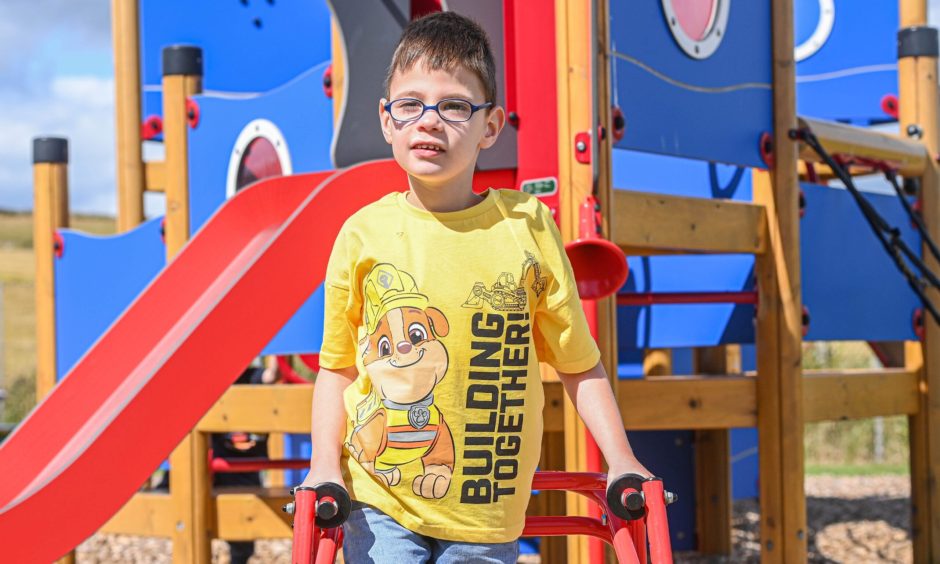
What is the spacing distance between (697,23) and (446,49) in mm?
2366

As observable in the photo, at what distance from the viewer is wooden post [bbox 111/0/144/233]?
673 cm

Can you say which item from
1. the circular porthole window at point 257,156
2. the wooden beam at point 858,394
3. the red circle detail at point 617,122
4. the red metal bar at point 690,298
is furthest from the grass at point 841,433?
the red circle detail at point 617,122

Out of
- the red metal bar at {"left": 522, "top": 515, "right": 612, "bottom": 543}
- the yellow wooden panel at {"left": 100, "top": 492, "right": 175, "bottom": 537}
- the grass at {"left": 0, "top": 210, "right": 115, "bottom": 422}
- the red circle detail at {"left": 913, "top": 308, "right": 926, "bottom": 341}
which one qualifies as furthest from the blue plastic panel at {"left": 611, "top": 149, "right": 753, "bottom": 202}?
the grass at {"left": 0, "top": 210, "right": 115, "bottom": 422}

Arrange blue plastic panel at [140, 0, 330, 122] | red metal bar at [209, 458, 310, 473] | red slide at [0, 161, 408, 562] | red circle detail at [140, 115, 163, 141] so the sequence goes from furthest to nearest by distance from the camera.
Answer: red circle detail at [140, 115, 163, 141], blue plastic panel at [140, 0, 330, 122], red metal bar at [209, 458, 310, 473], red slide at [0, 161, 408, 562]

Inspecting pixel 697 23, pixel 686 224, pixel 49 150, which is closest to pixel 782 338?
pixel 686 224

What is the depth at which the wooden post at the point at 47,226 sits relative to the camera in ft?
19.4

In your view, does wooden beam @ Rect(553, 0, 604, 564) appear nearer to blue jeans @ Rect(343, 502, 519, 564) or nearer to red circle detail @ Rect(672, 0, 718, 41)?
red circle detail @ Rect(672, 0, 718, 41)

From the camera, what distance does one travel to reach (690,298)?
16.2 feet

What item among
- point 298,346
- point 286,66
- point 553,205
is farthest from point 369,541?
point 286,66

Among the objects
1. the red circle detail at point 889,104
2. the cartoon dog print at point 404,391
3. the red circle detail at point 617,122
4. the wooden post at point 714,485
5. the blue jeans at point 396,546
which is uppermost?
the red circle detail at point 889,104

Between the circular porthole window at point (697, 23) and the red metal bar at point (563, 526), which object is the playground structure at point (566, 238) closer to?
the circular porthole window at point (697, 23)

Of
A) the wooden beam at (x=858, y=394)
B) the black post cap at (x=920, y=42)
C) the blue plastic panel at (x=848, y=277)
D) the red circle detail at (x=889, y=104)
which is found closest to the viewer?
the wooden beam at (x=858, y=394)

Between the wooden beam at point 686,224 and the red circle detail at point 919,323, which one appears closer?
the wooden beam at point 686,224

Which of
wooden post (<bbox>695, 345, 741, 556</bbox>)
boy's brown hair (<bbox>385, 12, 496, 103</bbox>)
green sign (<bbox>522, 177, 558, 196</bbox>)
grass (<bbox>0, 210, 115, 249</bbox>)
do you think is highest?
grass (<bbox>0, 210, 115, 249</bbox>)
